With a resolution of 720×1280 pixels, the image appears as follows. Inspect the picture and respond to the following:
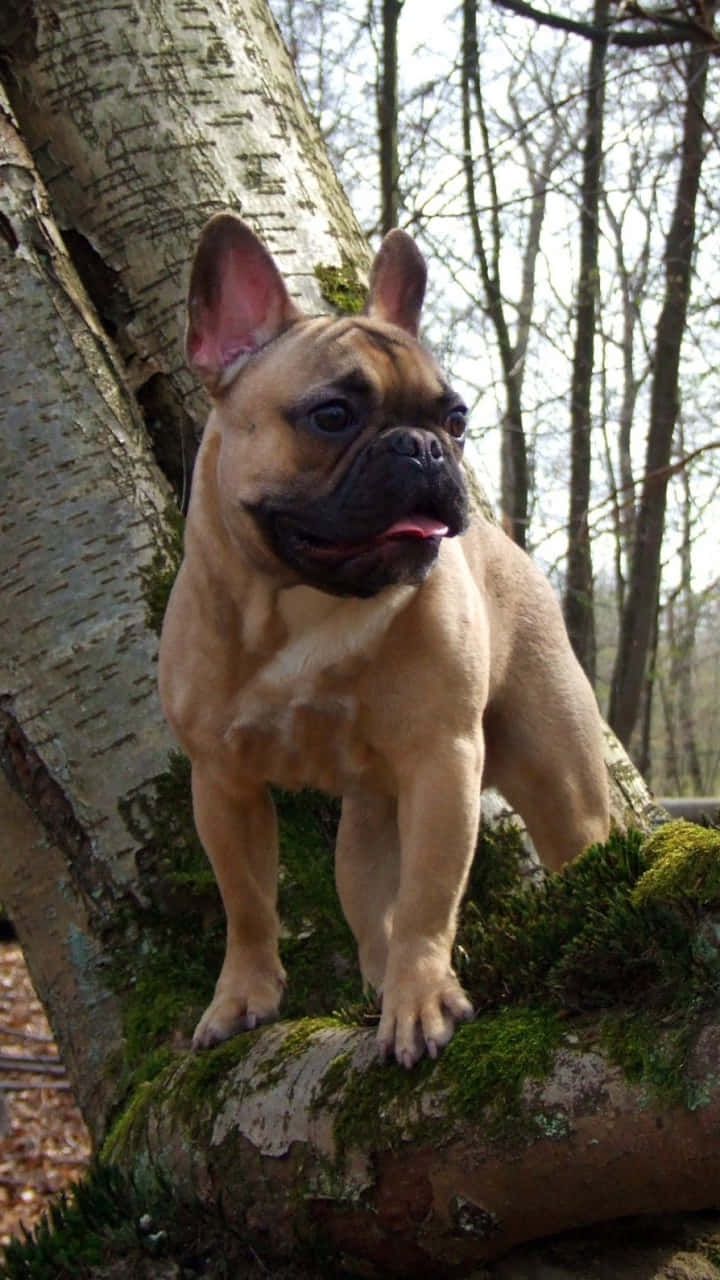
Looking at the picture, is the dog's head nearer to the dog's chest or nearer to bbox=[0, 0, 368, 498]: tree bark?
the dog's chest

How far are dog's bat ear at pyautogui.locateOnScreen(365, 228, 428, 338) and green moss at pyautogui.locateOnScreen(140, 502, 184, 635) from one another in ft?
3.56

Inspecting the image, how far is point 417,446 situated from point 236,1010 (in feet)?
5.25

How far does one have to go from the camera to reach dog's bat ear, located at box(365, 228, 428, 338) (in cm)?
366

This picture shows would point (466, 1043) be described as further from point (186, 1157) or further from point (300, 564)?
point (300, 564)

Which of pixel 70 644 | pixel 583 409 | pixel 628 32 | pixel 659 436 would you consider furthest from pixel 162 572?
pixel 583 409

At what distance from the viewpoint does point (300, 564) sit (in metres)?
3.00

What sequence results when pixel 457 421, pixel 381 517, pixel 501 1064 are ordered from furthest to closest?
pixel 457 421 < pixel 381 517 < pixel 501 1064

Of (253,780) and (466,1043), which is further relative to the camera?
(253,780)

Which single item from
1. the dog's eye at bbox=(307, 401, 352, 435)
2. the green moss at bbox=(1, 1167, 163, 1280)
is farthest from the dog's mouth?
the green moss at bbox=(1, 1167, 163, 1280)

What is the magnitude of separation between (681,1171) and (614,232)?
64.9 ft

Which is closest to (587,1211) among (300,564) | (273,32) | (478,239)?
(300,564)

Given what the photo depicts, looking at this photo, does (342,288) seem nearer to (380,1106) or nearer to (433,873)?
(433,873)

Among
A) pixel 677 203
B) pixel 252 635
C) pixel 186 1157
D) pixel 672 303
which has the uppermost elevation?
pixel 677 203

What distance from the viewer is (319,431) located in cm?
300
